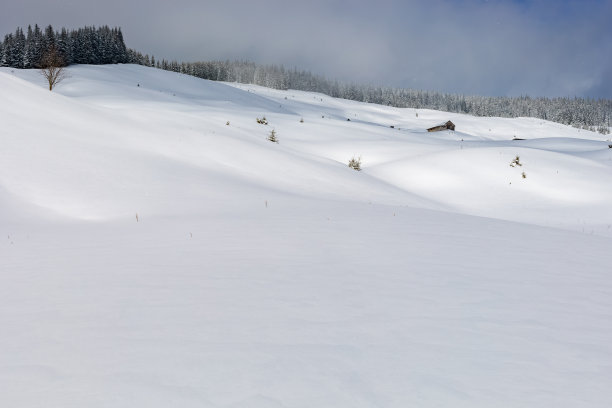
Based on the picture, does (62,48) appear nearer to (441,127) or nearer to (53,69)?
(53,69)

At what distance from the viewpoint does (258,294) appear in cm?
431

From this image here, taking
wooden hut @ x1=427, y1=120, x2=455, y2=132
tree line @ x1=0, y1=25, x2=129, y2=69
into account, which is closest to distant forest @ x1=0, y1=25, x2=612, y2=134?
tree line @ x1=0, y1=25, x2=129, y2=69

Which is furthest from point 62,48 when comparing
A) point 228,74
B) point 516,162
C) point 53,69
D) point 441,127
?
point 228,74

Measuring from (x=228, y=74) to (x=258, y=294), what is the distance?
17987cm

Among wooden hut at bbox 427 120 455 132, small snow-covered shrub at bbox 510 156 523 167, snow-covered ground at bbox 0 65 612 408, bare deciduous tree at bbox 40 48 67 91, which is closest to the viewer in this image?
snow-covered ground at bbox 0 65 612 408

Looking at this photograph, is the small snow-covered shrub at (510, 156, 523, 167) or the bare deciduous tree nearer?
the small snow-covered shrub at (510, 156, 523, 167)

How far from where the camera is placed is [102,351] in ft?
9.89

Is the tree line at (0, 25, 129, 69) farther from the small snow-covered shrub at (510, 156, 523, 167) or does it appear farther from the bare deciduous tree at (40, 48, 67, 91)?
the small snow-covered shrub at (510, 156, 523, 167)

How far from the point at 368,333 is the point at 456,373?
83cm

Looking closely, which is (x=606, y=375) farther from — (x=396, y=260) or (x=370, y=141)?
(x=370, y=141)

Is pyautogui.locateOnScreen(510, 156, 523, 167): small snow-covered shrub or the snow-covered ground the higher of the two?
pyautogui.locateOnScreen(510, 156, 523, 167): small snow-covered shrub

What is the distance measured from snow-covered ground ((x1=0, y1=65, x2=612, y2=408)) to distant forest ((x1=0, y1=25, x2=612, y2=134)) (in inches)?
2541

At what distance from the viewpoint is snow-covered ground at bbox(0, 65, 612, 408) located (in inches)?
103

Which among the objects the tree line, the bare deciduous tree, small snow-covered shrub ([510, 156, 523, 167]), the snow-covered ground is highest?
the tree line
